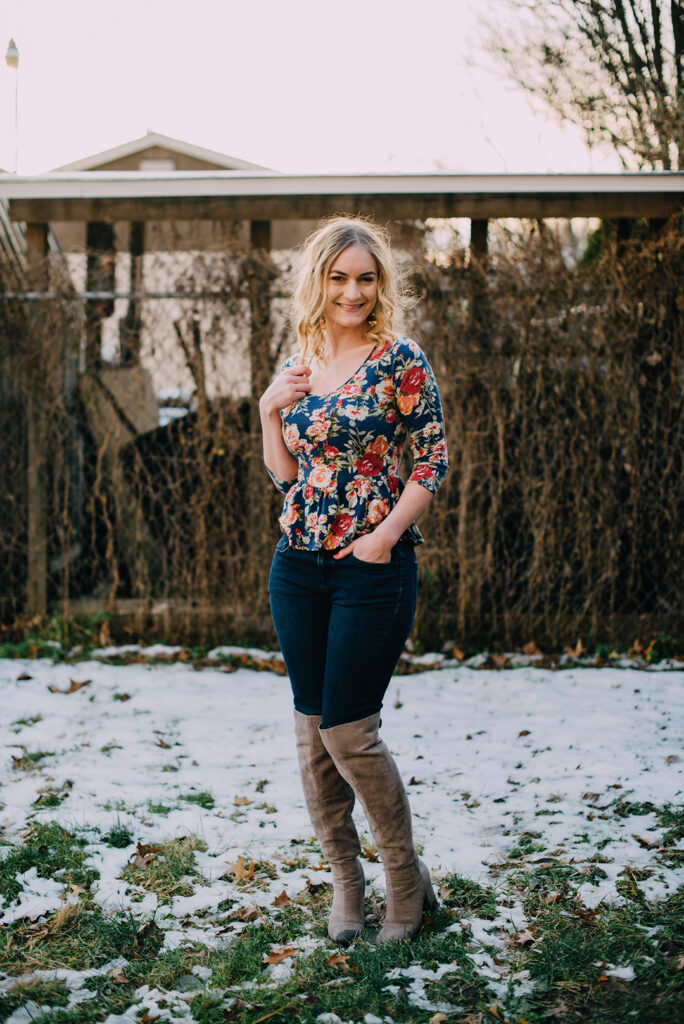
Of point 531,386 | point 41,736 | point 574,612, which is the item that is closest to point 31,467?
Result: point 41,736

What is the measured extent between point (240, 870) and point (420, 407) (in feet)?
5.58

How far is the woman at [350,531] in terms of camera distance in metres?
2.21

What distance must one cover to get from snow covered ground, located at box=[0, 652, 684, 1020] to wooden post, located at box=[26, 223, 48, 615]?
0.71m

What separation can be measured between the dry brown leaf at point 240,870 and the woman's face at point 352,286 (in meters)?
1.84

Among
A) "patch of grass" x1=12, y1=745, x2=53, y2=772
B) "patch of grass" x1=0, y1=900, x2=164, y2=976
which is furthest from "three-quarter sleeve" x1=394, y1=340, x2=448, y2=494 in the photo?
"patch of grass" x1=12, y1=745, x2=53, y2=772

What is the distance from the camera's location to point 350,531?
7.26 ft

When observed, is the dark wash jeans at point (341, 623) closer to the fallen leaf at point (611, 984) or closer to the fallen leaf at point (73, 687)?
the fallen leaf at point (611, 984)

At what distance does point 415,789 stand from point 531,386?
10.1 ft

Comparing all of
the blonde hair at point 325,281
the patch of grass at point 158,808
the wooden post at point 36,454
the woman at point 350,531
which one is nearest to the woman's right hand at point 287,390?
the woman at point 350,531

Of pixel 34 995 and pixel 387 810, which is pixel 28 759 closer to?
pixel 34 995

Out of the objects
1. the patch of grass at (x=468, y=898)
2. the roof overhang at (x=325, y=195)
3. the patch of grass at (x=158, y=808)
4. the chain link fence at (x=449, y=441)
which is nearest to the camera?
the patch of grass at (x=468, y=898)

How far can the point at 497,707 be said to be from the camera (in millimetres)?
4723

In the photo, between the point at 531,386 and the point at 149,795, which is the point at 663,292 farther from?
the point at 149,795

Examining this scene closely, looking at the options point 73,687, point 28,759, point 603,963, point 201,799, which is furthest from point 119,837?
point 73,687
